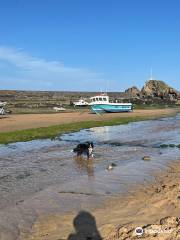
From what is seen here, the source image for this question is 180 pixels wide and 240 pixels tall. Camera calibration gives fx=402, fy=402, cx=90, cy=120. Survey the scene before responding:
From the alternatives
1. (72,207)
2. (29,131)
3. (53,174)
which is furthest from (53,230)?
(29,131)

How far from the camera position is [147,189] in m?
13.0

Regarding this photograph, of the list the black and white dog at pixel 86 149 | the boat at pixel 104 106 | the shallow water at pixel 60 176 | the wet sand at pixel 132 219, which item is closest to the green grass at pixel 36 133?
the shallow water at pixel 60 176

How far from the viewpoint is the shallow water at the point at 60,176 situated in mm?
11266

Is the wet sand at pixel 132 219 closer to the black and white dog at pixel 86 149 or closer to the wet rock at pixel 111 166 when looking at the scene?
the wet rock at pixel 111 166

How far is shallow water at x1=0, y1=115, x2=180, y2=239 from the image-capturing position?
11.3 metres

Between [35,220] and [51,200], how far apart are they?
1969 mm

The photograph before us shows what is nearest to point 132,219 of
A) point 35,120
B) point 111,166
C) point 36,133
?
point 111,166

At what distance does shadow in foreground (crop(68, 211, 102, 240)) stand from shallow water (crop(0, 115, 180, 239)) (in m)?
0.85

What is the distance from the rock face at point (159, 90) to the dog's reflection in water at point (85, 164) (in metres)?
112

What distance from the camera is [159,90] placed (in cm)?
13288

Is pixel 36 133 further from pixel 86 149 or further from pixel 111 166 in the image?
pixel 111 166

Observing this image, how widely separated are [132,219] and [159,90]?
413 ft

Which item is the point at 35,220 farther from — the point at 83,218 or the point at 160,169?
the point at 160,169

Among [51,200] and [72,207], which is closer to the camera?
[72,207]
